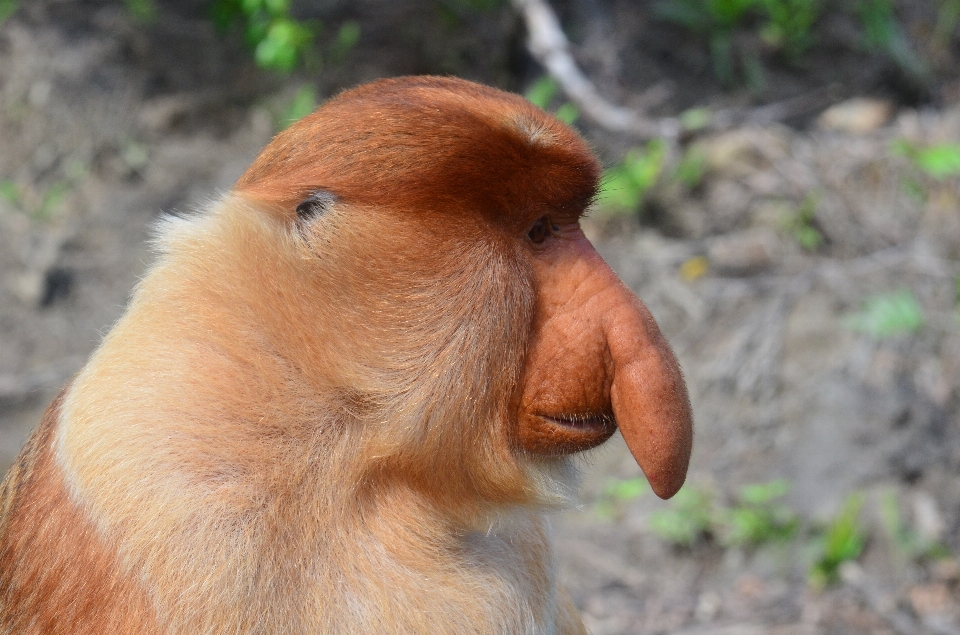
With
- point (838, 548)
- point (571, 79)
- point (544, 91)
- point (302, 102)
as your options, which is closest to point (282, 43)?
point (302, 102)

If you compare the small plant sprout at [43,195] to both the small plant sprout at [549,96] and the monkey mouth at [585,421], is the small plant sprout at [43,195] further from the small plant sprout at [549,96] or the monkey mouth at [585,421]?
the monkey mouth at [585,421]

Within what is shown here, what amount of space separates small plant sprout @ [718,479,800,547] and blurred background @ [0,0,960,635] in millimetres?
13

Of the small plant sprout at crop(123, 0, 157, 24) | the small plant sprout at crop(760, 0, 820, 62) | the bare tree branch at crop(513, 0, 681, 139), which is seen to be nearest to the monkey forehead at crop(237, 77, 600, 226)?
the bare tree branch at crop(513, 0, 681, 139)

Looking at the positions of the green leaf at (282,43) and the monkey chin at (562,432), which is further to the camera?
the green leaf at (282,43)

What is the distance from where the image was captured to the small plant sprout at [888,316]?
206 inches

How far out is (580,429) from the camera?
216 cm

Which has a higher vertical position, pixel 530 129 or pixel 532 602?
pixel 530 129

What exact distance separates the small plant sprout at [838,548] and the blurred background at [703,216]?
0.02 metres

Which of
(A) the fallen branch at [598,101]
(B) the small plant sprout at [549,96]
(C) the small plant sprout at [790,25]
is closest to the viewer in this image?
(A) the fallen branch at [598,101]

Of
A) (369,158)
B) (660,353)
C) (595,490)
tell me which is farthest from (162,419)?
(595,490)

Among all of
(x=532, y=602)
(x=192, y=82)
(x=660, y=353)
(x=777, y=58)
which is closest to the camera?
(x=660, y=353)

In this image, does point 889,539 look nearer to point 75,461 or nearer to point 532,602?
point 532,602

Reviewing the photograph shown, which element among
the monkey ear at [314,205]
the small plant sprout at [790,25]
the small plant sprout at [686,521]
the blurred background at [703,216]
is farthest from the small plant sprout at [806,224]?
the monkey ear at [314,205]

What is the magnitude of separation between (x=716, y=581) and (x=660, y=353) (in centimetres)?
300
